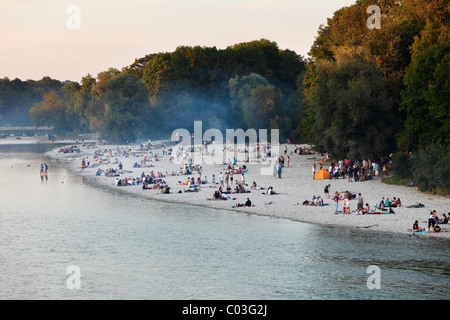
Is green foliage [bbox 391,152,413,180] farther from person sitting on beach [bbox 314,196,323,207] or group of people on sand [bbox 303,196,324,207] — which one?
person sitting on beach [bbox 314,196,323,207]

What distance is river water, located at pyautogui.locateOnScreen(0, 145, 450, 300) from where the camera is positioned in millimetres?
27188

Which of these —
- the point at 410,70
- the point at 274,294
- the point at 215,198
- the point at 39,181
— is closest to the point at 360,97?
the point at 410,70

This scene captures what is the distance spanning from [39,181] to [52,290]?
42.6 metres

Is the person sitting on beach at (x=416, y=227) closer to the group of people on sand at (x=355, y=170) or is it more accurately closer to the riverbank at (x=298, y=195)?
the riverbank at (x=298, y=195)

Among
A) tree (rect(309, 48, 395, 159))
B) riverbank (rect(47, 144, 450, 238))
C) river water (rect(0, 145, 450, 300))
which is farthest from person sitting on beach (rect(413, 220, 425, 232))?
tree (rect(309, 48, 395, 159))

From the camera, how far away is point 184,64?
12538cm

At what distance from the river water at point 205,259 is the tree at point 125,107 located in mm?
71670

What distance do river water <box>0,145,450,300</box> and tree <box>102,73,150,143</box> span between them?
71670mm

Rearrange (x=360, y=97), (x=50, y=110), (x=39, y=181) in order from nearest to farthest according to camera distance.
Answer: (x=360, y=97) < (x=39, y=181) < (x=50, y=110)

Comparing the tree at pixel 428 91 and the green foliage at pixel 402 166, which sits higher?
the tree at pixel 428 91

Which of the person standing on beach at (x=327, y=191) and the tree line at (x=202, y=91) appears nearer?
the person standing on beach at (x=327, y=191)

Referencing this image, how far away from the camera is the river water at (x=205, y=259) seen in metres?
27.2

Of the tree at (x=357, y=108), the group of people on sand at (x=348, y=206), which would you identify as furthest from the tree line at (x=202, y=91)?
the group of people on sand at (x=348, y=206)
